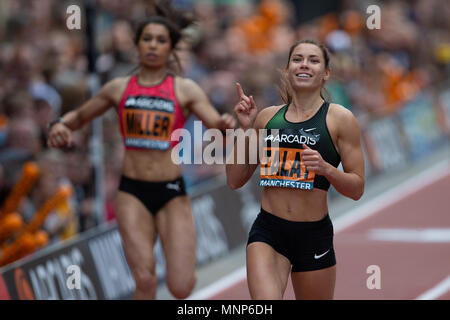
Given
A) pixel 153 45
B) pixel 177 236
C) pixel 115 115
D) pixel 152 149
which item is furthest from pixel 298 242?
pixel 115 115

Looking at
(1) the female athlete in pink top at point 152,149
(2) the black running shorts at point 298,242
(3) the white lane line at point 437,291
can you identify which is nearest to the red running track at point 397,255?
(3) the white lane line at point 437,291

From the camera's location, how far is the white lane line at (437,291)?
9886 mm

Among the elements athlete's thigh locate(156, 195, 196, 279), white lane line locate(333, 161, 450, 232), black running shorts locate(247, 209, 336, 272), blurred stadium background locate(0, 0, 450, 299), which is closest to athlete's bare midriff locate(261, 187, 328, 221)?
black running shorts locate(247, 209, 336, 272)

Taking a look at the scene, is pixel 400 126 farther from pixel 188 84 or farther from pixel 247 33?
pixel 188 84

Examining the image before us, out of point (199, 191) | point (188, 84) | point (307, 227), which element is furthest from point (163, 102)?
point (199, 191)

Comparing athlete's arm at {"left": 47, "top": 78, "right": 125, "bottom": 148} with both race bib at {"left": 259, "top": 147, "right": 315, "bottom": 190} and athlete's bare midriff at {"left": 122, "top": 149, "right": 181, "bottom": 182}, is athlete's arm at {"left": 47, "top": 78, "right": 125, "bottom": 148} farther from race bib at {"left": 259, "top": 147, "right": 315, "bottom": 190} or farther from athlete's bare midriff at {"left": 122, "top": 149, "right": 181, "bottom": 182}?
race bib at {"left": 259, "top": 147, "right": 315, "bottom": 190}

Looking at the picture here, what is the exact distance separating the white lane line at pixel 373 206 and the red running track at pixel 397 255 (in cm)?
10

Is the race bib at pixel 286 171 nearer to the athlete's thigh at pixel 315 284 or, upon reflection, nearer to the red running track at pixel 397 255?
the athlete's thigh at pixel 315 284

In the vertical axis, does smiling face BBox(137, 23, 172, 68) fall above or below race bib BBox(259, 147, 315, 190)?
above

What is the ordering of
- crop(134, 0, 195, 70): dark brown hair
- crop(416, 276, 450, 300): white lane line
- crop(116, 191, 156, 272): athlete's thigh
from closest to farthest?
crop(116, 191, 156, 272): athlete's thigh < crop(134, 0, 195, 70): dark brown hair < crop(416, 276, 450, 300): white lane line

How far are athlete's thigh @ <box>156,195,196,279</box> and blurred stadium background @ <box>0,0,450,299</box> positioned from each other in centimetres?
133

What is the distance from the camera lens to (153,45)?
850 cm

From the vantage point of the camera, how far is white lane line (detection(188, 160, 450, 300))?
1092 centimetres

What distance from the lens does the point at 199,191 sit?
1234 centimetres
